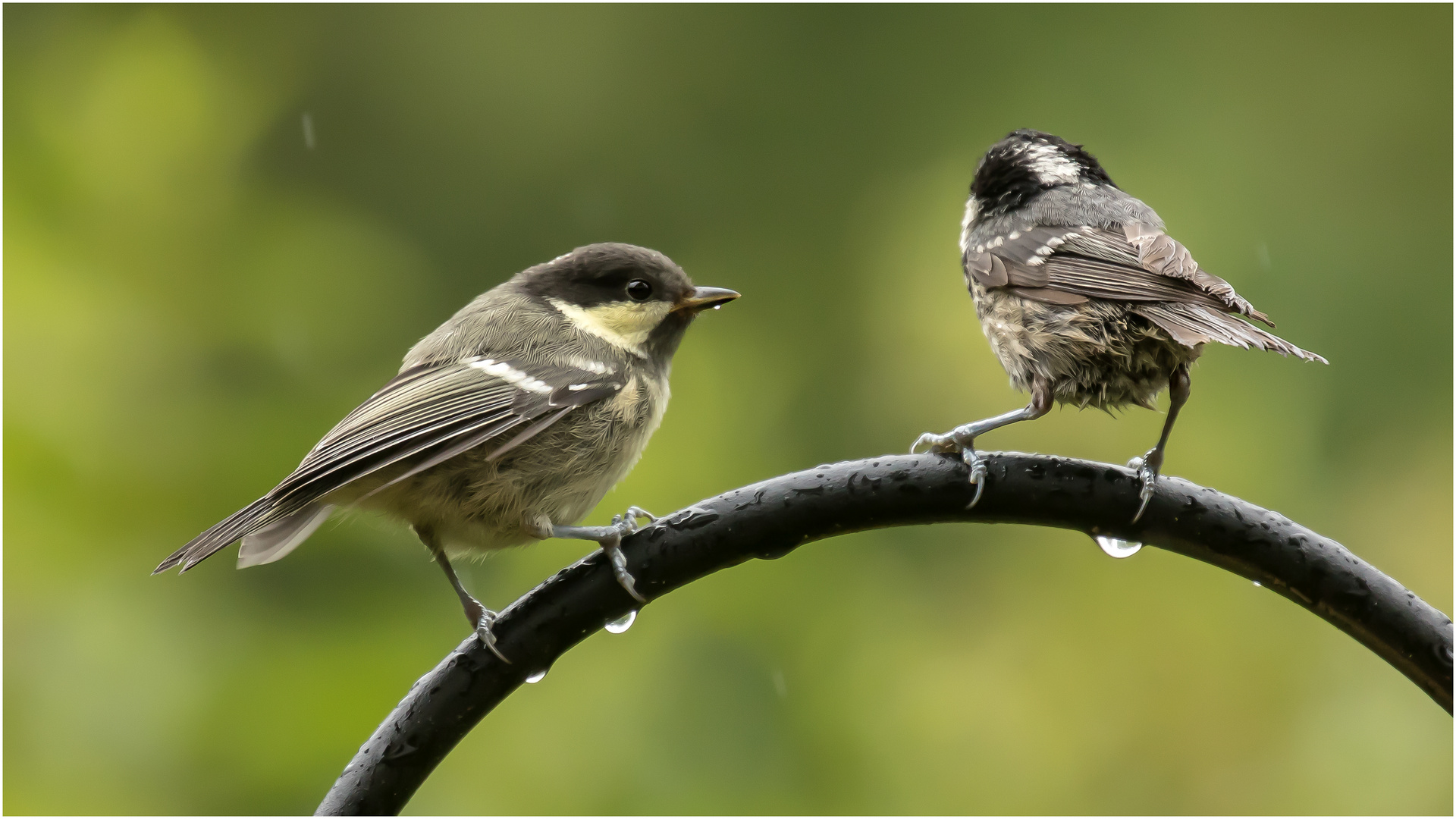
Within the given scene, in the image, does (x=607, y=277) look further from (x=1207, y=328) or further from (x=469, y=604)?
(x=1207, y=328)

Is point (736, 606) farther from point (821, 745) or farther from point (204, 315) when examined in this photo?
point (204, 315)

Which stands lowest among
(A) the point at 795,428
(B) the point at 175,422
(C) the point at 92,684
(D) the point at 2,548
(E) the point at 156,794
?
(E) the point at 156,794

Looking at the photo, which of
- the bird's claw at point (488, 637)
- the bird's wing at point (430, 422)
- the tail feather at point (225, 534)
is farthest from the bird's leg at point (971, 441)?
the tail feather at point (225, 534)

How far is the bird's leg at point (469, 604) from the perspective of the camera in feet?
5.77

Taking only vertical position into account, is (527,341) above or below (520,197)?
below

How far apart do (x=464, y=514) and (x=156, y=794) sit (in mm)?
1307

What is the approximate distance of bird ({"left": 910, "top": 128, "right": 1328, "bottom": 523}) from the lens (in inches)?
78.5

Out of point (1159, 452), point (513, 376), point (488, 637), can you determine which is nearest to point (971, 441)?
point (1159, 452)

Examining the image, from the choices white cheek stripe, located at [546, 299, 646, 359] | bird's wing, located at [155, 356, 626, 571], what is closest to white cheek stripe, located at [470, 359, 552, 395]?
bird's wing, located at [155, 356, 626, 571]

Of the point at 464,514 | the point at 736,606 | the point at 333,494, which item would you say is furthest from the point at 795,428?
the point at 333,494

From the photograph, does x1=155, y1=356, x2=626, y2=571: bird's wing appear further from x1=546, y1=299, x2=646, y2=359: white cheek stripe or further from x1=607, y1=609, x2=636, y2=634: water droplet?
x1=607, y1=609, x2=636, y2=634: water droplet

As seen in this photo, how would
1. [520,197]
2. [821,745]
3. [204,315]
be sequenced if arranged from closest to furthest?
1. [821,745]
2. [204,315]
3. [520,197]

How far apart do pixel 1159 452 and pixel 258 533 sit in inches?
60.1

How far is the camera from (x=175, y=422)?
333cm
